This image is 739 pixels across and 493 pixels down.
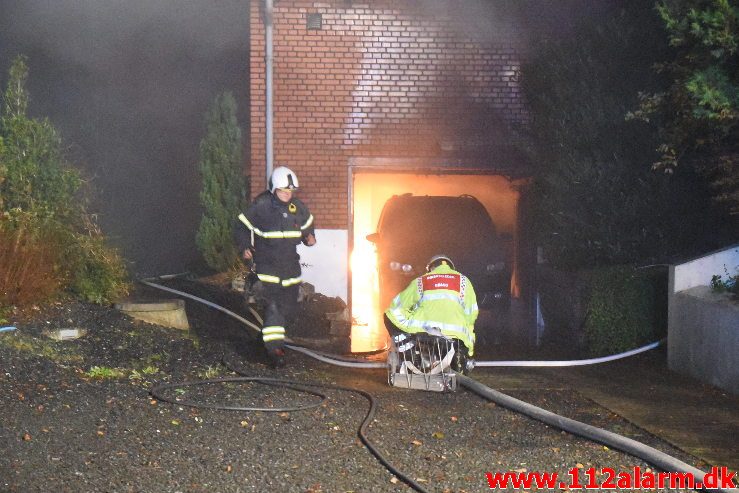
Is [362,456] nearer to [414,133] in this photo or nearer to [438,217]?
[438,217]

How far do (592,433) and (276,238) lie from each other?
3718 millimetres

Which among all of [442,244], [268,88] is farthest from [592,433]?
[268,88]

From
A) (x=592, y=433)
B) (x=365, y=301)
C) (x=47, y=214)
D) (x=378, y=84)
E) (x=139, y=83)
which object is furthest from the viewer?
A: (x=139, y=83)

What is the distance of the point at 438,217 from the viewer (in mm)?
13156

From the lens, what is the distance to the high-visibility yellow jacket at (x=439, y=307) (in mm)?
7898

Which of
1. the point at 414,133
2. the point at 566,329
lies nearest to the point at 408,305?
the point at 566,329

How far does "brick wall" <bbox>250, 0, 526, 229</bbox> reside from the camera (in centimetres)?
1366

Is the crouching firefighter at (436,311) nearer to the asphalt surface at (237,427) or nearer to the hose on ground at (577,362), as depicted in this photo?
the asphalt surface at (237,427)

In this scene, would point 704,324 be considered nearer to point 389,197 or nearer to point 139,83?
point 389,197

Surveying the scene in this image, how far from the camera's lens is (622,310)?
384 inches

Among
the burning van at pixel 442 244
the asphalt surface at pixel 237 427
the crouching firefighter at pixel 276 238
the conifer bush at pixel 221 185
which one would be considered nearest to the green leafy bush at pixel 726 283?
the asphalt surface at pixel 237 427

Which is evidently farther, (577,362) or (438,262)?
(577,362)

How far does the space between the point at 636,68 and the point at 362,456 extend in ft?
22.5

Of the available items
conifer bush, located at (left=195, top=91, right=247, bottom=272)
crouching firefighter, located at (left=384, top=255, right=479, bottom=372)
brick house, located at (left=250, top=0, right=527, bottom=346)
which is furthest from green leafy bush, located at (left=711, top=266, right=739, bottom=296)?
conifer bush, located at (left=195, top=91, right=247, bottom=272)
